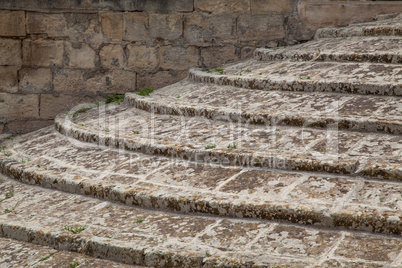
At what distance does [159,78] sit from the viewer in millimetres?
6109

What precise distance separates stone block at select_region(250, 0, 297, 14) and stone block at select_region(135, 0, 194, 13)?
807 millimetres

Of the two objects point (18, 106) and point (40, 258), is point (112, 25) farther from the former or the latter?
point (40, 258)

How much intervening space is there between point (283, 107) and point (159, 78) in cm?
217

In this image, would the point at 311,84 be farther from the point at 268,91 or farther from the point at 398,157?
the point at 398,157

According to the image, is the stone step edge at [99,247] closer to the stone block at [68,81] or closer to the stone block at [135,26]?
the stone block at [68,81]

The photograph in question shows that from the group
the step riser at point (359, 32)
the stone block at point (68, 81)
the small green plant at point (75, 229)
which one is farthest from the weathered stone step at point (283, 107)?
the small green plant at point (75, 229)

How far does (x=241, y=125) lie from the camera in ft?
14.4

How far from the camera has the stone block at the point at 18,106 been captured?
19.3 ft

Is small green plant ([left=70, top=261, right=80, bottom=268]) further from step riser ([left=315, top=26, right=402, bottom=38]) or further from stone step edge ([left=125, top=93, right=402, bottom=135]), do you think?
step riser ([left=315, top=26, right=402, bottom=38])

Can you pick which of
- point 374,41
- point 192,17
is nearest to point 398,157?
point 374,41

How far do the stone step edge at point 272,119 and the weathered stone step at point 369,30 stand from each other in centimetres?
208

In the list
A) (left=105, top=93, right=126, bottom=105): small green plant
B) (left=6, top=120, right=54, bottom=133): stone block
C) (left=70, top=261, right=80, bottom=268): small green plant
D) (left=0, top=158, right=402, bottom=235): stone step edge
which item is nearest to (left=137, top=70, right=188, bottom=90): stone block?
(left=105, top=93, right=126, bottom=105): small green plant

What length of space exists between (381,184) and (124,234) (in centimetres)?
177

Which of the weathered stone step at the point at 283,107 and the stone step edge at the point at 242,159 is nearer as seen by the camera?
the stone step edge at the point at 242,159
